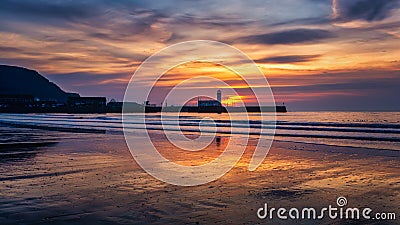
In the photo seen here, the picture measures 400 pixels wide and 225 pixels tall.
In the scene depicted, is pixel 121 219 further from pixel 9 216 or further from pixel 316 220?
pixel 316 220

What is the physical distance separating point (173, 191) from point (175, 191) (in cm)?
4

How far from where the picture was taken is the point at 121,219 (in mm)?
6926

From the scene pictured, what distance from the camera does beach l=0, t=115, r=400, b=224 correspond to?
7137 mm

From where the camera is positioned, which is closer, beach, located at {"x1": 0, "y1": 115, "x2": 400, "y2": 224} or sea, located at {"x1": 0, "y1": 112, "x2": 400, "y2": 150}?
beach, located at {"x1": 0, "y1": 115, "x2": 400, "y2": 224}

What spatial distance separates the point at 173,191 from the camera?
9367mm

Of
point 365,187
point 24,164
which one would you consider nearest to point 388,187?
point 365,187
